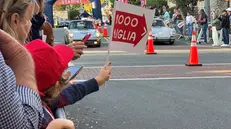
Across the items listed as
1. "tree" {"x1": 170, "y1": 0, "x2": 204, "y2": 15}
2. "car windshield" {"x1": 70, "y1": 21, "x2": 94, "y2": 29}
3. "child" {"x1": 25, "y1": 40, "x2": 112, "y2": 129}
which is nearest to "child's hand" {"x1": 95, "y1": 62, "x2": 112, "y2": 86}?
"child" {"x1": 25, "y1": 40, "x2": 112, "y2": 129}

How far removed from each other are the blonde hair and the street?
403 centimetres

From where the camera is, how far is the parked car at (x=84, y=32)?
2058cm

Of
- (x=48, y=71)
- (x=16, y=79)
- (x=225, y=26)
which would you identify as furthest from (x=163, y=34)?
(x=16, y=79)

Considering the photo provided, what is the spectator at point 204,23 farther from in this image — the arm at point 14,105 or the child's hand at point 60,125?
the arm at point 14,105

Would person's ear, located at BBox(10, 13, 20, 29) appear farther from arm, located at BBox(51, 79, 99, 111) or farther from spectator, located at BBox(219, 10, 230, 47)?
spectator, located at BBox(219, 10, 230, 47)

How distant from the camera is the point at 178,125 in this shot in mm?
5812

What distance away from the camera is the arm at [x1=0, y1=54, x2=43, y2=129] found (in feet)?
4.78

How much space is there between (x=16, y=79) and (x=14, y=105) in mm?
148

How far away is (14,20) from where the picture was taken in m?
1.84

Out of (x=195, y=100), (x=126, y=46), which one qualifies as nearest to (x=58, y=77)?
(x=126, y=46)

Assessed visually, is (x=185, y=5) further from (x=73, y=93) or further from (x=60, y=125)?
(x=60, y=125)

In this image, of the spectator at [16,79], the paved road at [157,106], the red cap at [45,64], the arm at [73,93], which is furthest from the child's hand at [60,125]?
the paved road at [157,106]

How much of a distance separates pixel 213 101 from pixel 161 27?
14.6 metres

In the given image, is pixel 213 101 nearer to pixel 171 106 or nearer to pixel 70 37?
pixel 171 106
